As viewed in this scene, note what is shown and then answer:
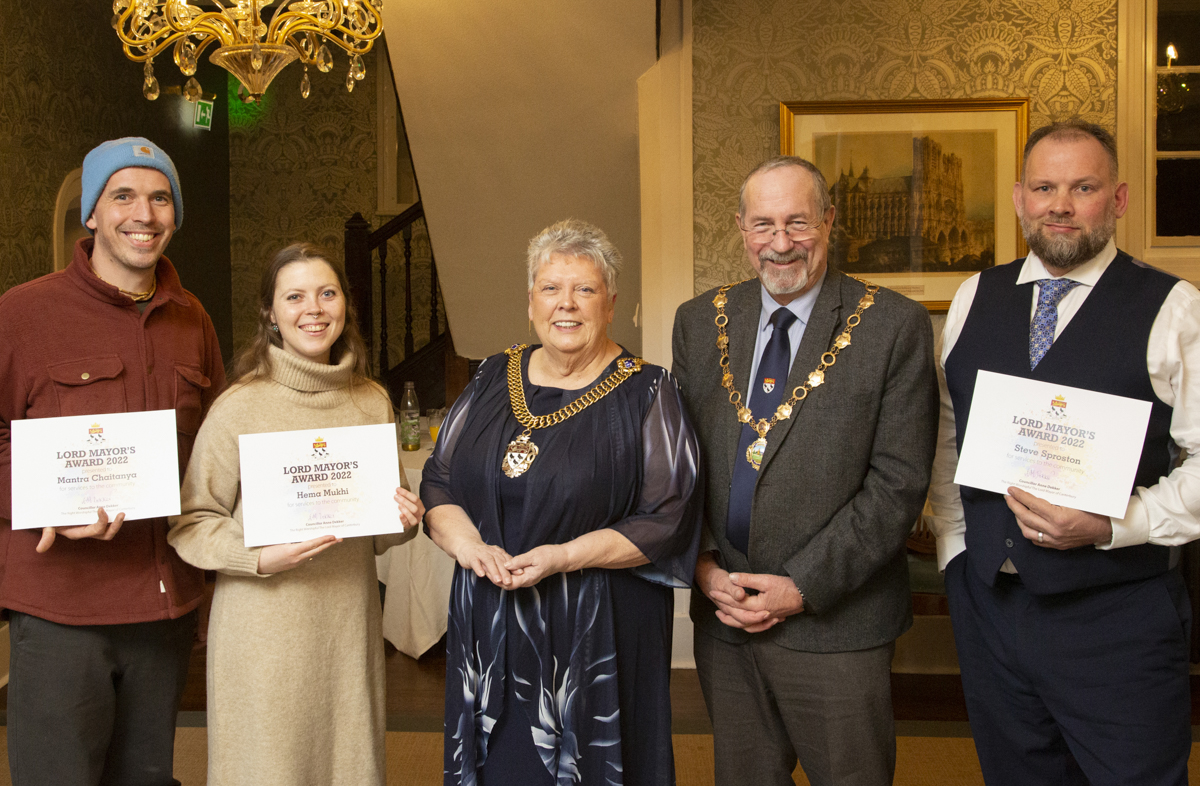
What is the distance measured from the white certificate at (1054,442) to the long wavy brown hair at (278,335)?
4.02 ft

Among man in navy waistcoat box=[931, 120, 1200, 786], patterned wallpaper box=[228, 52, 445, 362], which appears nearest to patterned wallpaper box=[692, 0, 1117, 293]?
man in navy waistcoat box=[931, 120, 1200, 786]

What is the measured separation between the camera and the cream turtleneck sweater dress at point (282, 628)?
1.71m

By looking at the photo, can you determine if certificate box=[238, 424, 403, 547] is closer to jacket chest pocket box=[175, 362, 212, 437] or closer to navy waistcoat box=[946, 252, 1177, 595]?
jacket chest pocket box=[175, 362, 212, 437]

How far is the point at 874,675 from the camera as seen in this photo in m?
1.77

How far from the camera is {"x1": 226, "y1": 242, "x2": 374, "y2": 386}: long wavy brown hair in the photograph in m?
1.81

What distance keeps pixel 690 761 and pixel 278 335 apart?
1.91m

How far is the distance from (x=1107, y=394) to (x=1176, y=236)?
2627 millimetres

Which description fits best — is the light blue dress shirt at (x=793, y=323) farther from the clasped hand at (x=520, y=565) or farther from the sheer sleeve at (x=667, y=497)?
the clasped hand at (x=520, y=565)

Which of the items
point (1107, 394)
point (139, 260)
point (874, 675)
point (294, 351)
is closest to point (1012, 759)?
→ point (874, 675)

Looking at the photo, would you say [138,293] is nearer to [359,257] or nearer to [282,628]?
[282,628]

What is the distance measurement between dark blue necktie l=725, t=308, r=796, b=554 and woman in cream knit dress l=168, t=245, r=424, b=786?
2.07ft

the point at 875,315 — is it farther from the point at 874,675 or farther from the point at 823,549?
the point at 874,675

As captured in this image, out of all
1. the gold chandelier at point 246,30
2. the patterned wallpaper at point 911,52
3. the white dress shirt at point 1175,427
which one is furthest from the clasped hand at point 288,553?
the patterned wallpaper at point 911,52

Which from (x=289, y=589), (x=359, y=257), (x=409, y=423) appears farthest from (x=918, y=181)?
(x=359, y=257)
